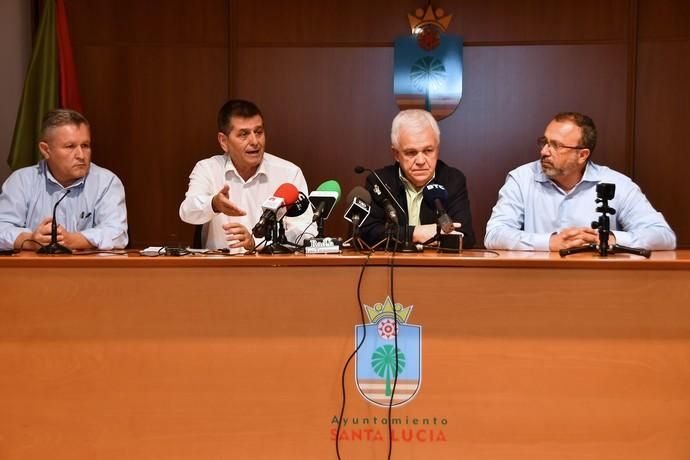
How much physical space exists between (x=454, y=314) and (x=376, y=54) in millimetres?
2683

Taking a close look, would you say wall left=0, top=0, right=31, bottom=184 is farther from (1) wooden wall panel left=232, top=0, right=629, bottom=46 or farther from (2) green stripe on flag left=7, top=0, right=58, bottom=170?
(1) wooden wall panel left=232, top=0, right=629, bottom=46

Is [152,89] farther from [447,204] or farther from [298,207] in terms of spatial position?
[298,207]

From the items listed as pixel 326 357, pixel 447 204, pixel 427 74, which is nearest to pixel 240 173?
pixel 447 204

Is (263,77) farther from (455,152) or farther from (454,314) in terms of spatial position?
(454,314)

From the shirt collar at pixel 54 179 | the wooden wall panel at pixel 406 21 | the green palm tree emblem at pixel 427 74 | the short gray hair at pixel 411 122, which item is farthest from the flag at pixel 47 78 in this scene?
the short gray hair at pixel 411 122

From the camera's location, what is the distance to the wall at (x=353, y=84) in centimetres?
473

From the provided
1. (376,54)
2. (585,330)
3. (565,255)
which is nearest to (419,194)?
(565,255)

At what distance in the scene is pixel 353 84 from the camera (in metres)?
4.88

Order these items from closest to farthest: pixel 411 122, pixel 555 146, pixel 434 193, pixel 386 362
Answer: pixel 386 362
pixel 434 193
pixel 411 122
pixel 555 146

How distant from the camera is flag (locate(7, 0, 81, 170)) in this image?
466 centimetres

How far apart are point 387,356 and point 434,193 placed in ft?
3.36

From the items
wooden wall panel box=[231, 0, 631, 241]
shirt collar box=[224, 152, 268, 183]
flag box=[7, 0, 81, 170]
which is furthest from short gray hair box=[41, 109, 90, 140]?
wooden wall panel box=[231, 0, 631, 241]

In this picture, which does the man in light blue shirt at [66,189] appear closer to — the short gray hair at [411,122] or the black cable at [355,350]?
the short gray hair at [411,122]

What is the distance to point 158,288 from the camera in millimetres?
2588
